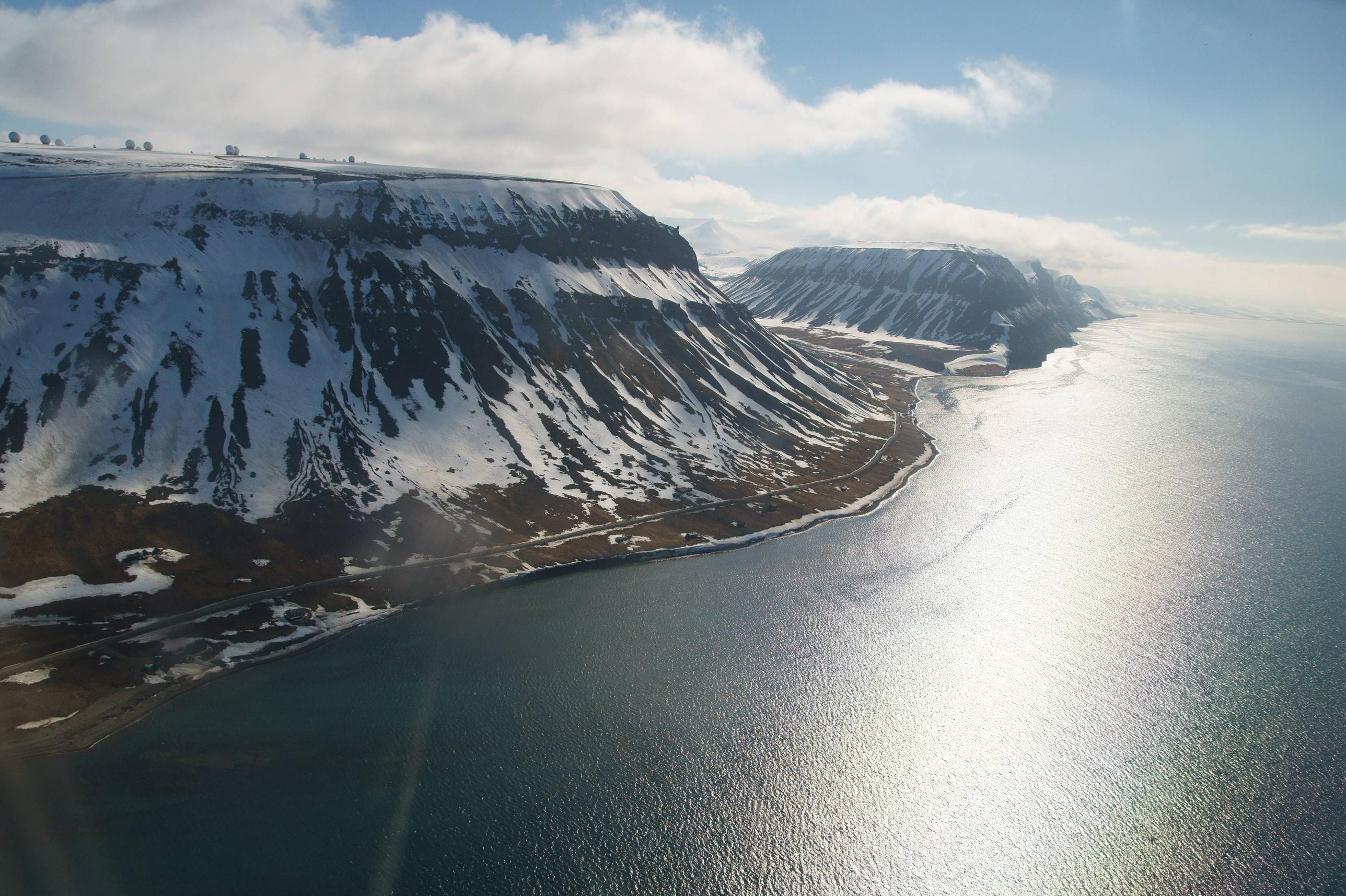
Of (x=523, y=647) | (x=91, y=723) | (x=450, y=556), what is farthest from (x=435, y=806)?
(x=450, y=556)

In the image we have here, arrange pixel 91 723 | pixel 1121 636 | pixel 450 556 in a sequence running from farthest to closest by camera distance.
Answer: pixel 450 556 → pixel 1121 636 → pixel 91 723

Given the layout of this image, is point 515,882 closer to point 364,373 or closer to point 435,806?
point 435,806

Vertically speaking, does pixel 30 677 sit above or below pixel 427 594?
above

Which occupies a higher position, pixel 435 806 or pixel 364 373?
pixel 364 373

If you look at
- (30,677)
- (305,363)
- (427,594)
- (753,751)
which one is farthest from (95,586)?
(753,751)

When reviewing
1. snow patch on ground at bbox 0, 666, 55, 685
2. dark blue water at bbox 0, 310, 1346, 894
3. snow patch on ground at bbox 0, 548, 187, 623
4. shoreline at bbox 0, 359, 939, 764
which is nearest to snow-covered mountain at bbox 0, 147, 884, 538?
snow patch on ground at bbox 0, 548, 187, 623

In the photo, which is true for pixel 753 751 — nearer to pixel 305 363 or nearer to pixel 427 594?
pixel 427 594
